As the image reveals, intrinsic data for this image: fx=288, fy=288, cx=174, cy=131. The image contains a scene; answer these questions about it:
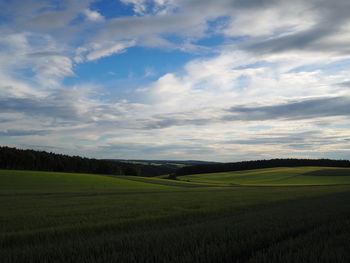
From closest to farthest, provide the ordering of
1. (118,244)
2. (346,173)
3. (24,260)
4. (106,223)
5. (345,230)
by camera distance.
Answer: (24,260) < (118,244) < (345,230) < (106,223) < (346,173)

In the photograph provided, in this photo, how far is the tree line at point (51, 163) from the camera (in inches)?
4264

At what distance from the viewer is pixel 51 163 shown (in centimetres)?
11519

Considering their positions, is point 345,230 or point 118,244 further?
point 345,230

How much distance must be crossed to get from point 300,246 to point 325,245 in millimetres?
447

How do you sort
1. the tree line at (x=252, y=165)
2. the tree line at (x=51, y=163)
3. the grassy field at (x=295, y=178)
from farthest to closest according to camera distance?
the tree line at (x=252, y=165) < the tree line at (x=51, y=163) < the grassy field at (x=295, y=178)

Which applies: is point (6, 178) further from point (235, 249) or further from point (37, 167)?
point (235, 249)

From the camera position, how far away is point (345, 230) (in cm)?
758

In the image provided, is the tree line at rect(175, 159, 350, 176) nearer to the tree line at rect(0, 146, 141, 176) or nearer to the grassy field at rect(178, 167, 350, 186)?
the tree line at rect(0, 146, 141, 176)

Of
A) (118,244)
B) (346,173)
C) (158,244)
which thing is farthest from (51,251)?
(346,173)

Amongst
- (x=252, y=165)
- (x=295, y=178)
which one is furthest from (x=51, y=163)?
(x=252, y=165)

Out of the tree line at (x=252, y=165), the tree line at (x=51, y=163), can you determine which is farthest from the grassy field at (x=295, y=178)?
the tree line at (x=252, y=165)

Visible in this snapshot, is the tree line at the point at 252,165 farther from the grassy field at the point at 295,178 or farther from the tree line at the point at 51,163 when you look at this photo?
the grassy field at the point at 295,178

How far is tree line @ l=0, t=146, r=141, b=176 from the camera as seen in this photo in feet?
355

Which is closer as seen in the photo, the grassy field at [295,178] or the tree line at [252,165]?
the grassy field at [295,178]
